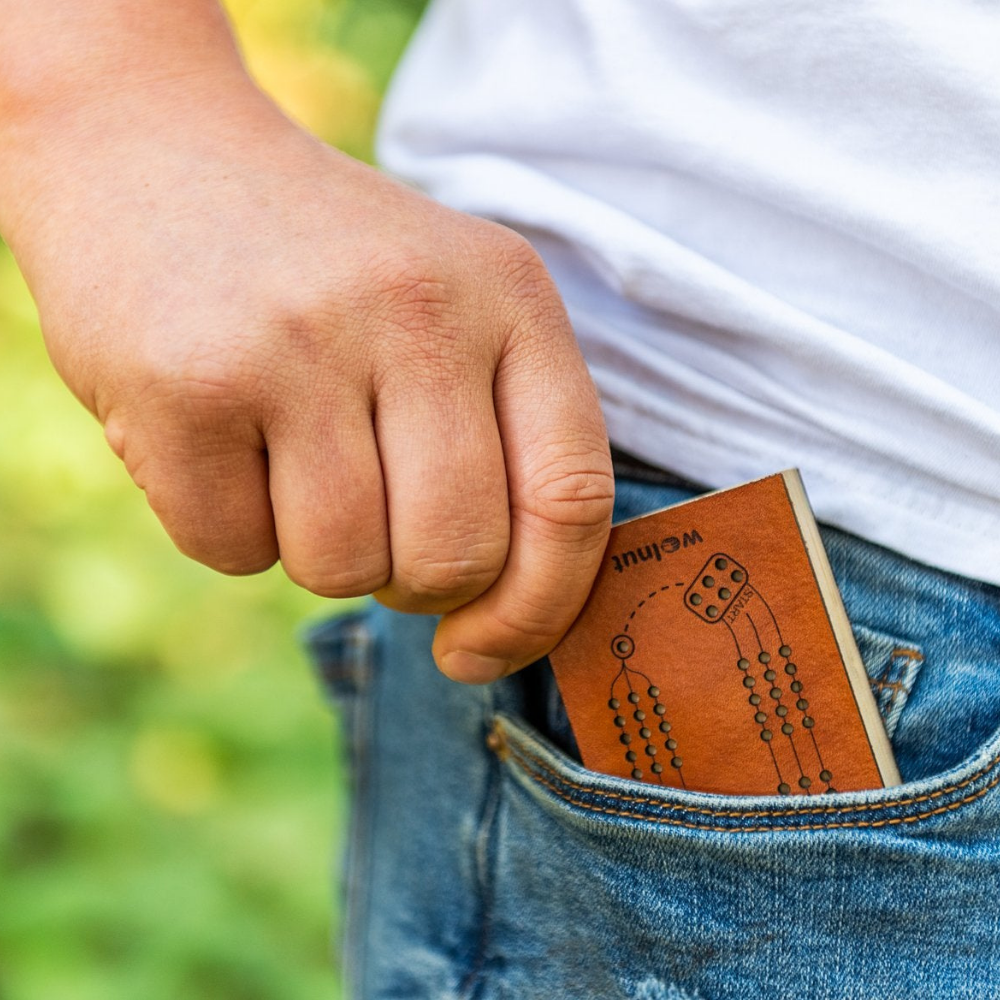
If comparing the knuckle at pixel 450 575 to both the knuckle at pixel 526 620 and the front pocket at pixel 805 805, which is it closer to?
the knuckle at pixel 526 620

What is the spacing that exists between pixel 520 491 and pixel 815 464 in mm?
188

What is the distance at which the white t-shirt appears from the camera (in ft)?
1.76

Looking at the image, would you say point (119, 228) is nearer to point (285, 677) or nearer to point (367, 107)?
point (285, 677)

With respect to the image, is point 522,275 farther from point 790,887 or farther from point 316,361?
point 790,887

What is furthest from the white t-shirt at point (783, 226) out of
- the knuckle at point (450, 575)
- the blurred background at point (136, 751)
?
the blurred background at point (136, 751)

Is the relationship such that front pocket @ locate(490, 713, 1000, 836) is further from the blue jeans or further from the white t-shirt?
the white t-shirt

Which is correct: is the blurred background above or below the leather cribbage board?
below

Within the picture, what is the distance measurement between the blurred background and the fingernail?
1100 mm

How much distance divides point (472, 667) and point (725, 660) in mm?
146

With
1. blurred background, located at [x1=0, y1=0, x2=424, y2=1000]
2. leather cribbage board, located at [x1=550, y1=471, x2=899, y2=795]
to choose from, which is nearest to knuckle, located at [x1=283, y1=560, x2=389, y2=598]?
leather cribbage board, located at [x1=550, y1=471, x2=899, y2=795]

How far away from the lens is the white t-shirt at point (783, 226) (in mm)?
535

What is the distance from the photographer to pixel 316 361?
51cm

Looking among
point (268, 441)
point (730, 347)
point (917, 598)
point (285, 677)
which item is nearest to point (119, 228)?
point (268, 441)

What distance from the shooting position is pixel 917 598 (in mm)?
574
